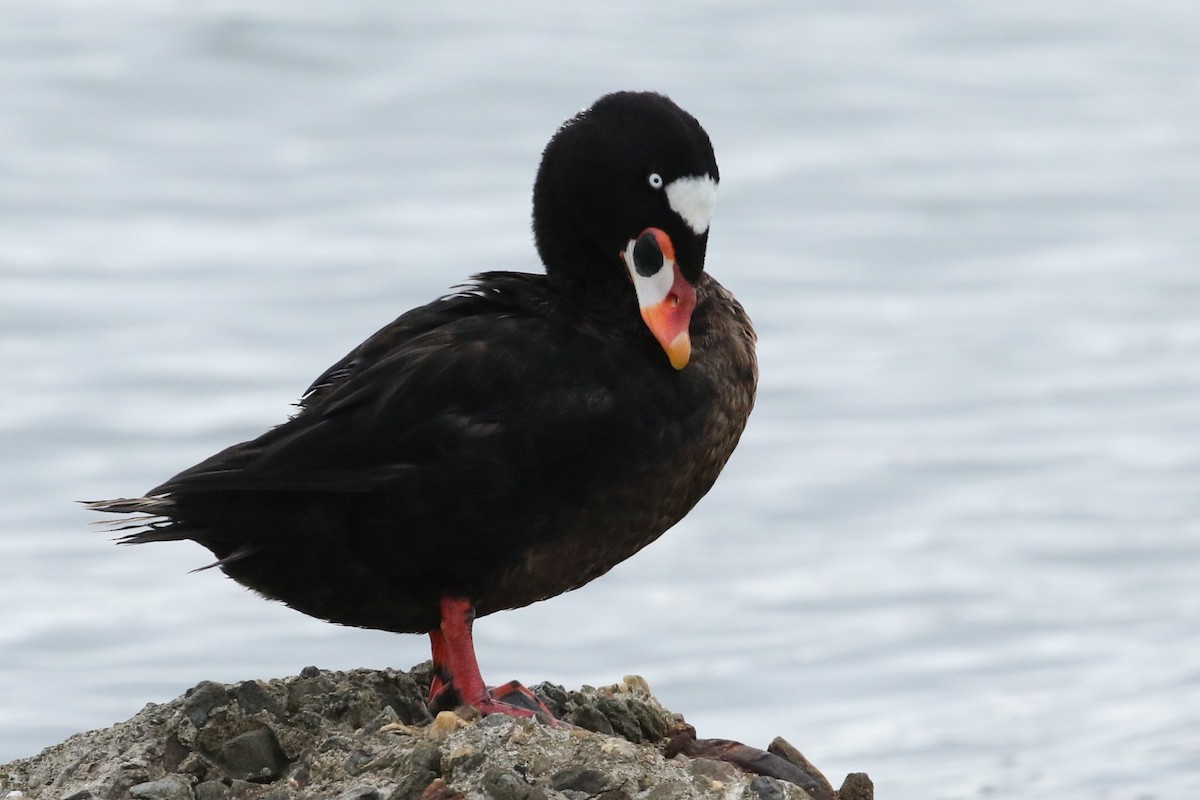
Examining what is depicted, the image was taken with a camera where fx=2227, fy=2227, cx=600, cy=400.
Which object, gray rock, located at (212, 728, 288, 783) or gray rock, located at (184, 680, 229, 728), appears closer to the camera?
gray rock, located at (212, 728, 288, 783)

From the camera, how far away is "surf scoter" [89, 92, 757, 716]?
519 centimetres

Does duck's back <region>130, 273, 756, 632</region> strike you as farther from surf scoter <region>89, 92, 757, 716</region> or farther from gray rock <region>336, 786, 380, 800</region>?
gray rock <region>336, 786, 380, 800</region>

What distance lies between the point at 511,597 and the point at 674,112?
1.26 m

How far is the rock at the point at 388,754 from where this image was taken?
4551 millimetres

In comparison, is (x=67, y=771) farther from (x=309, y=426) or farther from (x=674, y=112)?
(x=674, y=112)

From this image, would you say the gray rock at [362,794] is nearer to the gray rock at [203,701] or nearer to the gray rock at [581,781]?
the gray rock at [581,781]

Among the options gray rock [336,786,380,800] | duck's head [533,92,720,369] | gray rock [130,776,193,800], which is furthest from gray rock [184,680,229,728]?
duck's head [533,92,720,369]

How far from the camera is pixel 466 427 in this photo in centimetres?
522

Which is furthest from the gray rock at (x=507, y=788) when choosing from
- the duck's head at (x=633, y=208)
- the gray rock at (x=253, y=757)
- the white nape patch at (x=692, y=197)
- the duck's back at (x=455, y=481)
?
the white nape patch at (x=692, y=197)

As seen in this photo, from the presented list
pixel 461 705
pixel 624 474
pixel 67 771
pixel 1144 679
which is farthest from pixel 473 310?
pixel 1144 679

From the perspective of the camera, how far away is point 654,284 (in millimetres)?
5395

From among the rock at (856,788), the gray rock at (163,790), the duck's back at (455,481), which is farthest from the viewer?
the duck's back at (455,481)

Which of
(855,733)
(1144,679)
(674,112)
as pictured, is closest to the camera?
(674,112)

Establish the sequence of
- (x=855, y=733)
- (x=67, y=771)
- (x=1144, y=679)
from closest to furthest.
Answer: (x=67, y=771) → (x=855, y=733) → (x=1144, y=679)
